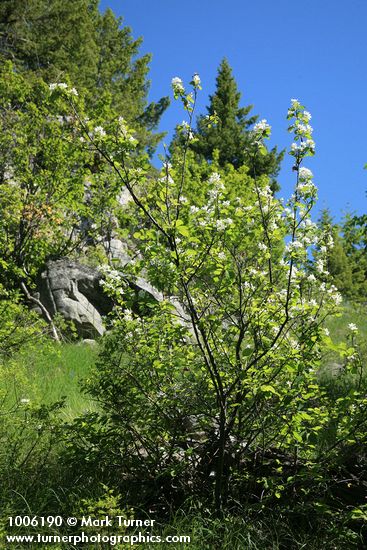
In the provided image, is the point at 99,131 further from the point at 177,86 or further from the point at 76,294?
the point at 76,294

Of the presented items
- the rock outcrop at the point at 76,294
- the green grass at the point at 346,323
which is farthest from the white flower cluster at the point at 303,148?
the green grass at the point at 346,323

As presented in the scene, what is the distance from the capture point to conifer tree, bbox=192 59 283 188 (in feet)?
97.5

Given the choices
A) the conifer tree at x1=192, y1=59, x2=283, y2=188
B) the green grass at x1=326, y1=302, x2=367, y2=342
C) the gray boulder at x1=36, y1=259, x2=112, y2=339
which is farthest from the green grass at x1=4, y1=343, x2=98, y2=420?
the conifer tree at x1=192, y1=59, x2=283, y2=188

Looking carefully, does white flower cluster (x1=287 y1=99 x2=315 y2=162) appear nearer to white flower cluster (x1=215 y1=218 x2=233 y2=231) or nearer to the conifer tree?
white flower cluster (x1=215 y1=218 x2=233 y2=231)

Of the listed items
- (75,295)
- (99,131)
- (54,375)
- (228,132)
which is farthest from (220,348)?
(228,132)

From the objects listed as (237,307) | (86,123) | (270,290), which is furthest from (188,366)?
(86,123)

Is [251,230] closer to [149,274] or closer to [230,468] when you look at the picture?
[149,274]

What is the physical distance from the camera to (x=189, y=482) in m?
4.42

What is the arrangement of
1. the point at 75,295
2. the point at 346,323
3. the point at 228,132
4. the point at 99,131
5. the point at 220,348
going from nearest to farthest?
the point at 99,131, the point at 220,348, the point at 75,295, the point at 346,323, the point at 228,132

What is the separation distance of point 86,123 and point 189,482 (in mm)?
2949

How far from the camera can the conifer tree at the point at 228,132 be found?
2972cm

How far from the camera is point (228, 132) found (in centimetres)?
2997

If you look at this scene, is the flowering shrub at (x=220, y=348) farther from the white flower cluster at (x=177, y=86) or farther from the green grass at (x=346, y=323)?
the green grass at (x=346, y=323)

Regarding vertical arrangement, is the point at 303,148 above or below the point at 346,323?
below
